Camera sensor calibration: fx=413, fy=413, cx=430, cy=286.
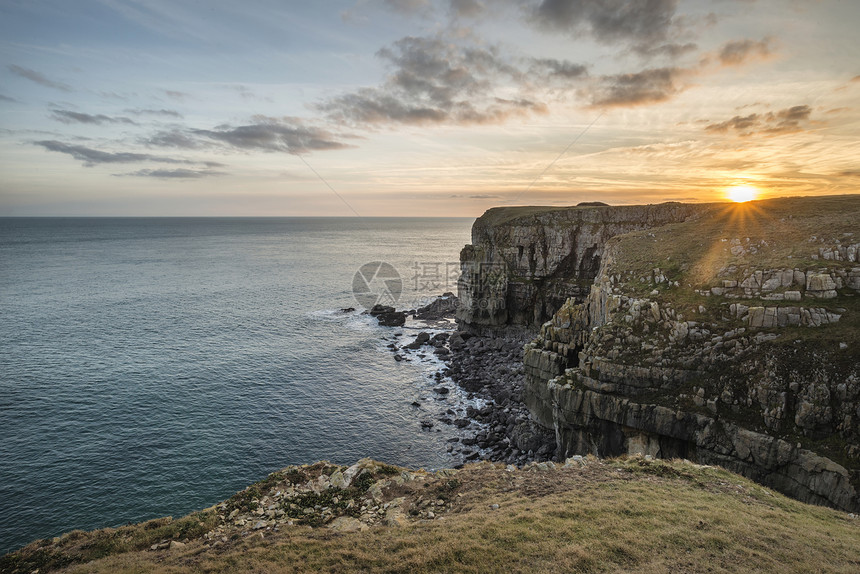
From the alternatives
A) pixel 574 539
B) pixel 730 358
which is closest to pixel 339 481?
pixel 574 539

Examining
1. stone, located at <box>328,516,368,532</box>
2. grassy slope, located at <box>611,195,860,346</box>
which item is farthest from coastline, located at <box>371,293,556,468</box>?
stone, located at <box>328,516,368,532</box>

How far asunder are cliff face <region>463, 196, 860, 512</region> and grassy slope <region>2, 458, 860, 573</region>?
4.50m

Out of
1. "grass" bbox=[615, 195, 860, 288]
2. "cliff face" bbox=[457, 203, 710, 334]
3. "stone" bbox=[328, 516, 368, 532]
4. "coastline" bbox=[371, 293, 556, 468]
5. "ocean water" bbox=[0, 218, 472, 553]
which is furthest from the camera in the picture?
"cliff face" bbox=[457, 203, 710, 334]

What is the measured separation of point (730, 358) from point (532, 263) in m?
46.3

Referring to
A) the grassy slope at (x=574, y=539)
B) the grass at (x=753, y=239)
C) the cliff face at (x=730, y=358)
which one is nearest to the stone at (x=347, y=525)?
the grassy slope at (x=574, y=539)

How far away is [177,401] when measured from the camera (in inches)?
1882

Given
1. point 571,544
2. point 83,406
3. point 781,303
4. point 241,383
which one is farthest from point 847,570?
point 83,406

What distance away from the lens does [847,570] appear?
13375mm

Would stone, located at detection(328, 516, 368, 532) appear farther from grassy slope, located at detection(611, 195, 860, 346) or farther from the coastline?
grassy slope, located at detection(611, 195, 860, 346)

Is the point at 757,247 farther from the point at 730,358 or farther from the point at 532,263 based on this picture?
the point at 532,263

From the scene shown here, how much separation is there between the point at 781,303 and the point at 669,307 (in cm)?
663

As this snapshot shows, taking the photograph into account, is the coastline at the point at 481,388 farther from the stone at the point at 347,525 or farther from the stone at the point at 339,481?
the stone at the point at 347,525

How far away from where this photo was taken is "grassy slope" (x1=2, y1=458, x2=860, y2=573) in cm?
1425

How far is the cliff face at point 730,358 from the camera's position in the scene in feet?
76.0
